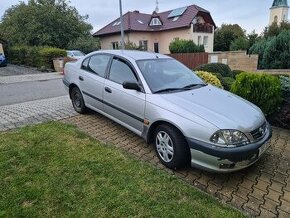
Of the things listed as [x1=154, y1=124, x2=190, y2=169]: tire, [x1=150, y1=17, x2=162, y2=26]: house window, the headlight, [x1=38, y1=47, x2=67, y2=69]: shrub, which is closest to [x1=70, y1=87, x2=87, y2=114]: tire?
[x1=154, y1=124, x2=190, y2=169]: tire

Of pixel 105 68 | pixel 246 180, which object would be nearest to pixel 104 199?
pixel 246 180

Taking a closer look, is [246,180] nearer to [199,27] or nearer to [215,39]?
[199,27]

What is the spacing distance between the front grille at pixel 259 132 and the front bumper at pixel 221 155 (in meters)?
0.06

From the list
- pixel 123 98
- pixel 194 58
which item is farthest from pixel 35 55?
pixel 123 98

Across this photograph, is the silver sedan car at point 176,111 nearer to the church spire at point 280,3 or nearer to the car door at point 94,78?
the car door at point 94,78

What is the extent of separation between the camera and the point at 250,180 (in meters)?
3.29

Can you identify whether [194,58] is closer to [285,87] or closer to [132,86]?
[285,87]

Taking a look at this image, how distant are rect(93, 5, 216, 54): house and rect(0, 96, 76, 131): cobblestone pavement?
24270 mm

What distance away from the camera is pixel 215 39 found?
3584cm

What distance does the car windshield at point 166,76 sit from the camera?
3.83 meters

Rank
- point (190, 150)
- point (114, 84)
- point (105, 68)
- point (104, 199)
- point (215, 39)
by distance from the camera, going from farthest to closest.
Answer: point (215, 39) → point (105, 68) → point (114, 84) → point (190, 150) → point (104, 199)

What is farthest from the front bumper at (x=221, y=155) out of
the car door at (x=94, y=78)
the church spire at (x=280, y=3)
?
the church spire at (x=280, y=3)

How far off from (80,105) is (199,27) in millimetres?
28803

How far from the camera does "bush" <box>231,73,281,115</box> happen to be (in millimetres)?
5328
